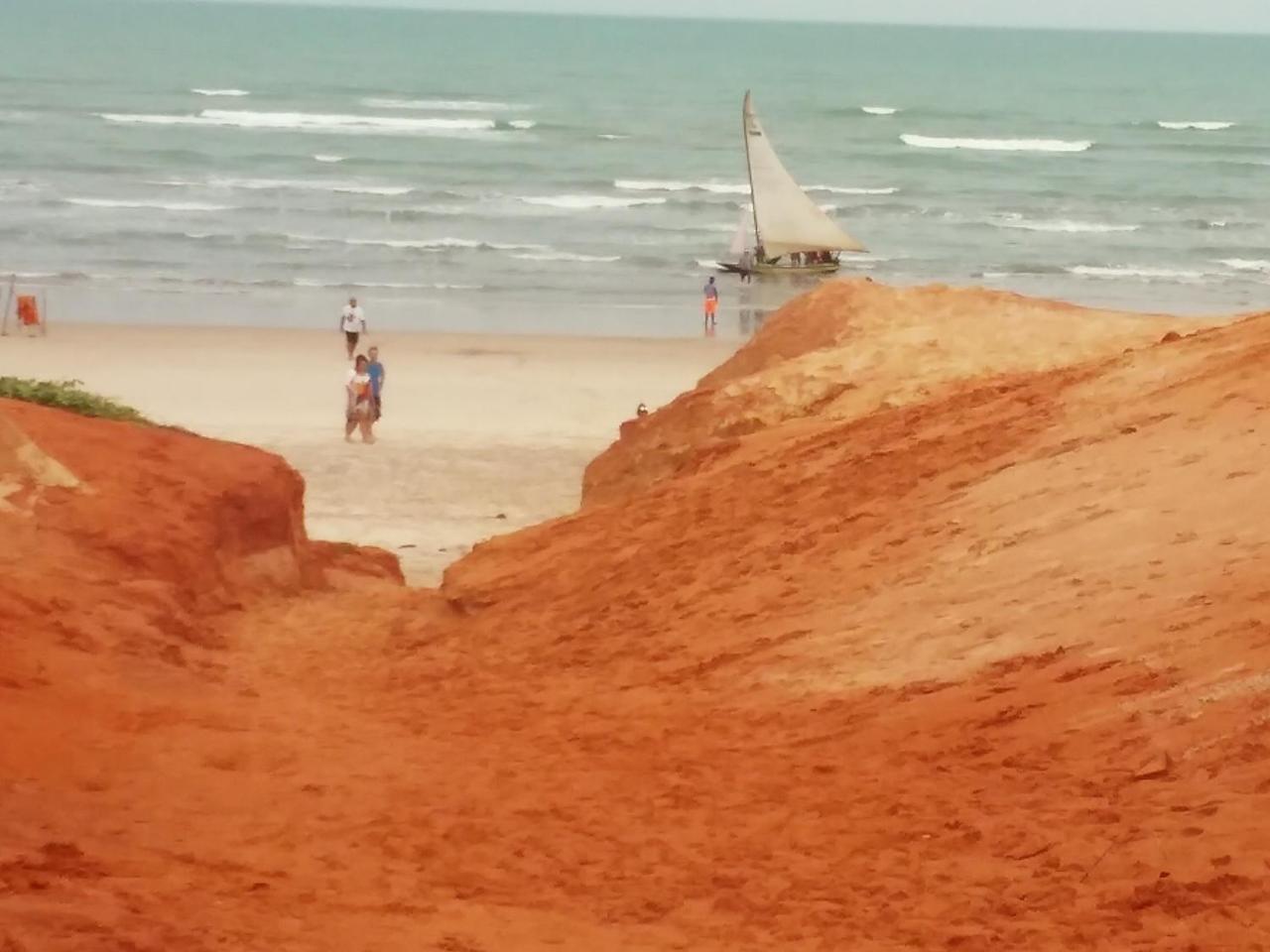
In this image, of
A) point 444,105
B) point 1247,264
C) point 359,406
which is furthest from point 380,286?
point 444,105

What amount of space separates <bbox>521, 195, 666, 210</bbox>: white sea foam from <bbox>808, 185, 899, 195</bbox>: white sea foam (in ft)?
15.3

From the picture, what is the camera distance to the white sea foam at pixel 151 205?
4669 centimetres

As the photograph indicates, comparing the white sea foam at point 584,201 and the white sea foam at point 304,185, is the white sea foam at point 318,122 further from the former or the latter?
the white sea foam at point 584,201

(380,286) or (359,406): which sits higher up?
(380,286)

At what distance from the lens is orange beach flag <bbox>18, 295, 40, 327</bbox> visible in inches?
1193

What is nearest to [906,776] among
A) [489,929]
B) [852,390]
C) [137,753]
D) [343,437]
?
[489,929]

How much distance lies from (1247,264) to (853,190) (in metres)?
15.0

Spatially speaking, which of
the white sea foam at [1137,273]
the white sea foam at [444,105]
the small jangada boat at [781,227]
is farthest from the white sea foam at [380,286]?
the white sea foam at [444,105]

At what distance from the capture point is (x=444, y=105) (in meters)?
78.2

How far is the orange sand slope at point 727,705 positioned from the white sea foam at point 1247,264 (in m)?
32.7

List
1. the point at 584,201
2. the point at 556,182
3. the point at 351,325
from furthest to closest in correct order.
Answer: the point at 556,182, the point at 584,201, the point at 351,325

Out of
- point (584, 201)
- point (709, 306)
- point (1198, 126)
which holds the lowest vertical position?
point (709, 306)

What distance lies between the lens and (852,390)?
555 inches

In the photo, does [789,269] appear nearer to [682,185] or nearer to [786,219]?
[786,219]
